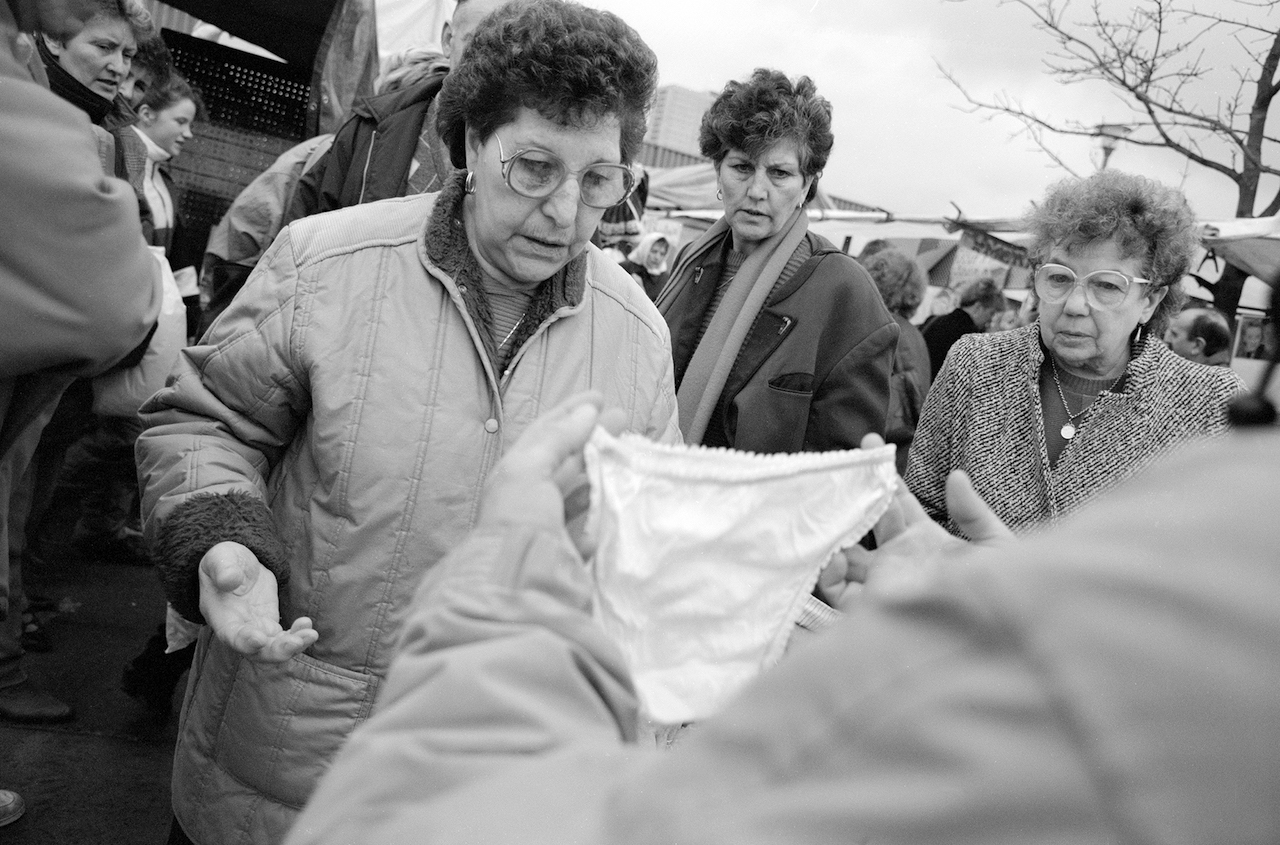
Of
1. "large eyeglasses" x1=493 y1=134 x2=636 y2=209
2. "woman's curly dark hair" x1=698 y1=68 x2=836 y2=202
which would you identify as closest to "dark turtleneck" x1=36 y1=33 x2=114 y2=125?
"woman's curly dark hair" x1=698 y1=68 x2=836 y2=202

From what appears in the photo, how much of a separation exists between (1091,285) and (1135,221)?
228mm

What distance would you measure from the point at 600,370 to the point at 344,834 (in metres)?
1.37

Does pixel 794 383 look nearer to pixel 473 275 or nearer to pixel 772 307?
pixel 772 307

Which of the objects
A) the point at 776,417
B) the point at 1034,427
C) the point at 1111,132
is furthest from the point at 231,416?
the point at 1111,132

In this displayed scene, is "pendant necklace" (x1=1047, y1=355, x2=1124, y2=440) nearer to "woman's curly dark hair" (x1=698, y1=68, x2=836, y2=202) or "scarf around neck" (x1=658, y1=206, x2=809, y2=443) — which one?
"scarf around neck" (x1=658, y1=206, x2=809, y2=443)

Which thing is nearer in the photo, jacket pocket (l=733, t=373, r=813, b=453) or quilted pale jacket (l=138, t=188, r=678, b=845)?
quilted pale jacket (l=138, t=188, r=678, b=845)

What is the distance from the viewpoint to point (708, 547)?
1.12m

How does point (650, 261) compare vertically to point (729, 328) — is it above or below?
below

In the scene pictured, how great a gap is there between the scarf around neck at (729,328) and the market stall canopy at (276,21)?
3.14 m

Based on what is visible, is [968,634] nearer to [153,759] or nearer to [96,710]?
[153,759]

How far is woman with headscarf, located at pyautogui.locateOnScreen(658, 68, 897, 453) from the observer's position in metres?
3.04

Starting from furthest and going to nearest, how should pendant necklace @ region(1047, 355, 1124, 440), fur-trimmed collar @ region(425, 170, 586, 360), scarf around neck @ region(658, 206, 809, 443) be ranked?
scarf around neck @ region(658, 206, 809, 443) → pendant necklace @ region(1047, 355, 1124, 440) → fur-trimmed collar @ region(425, 170, 586, 360)

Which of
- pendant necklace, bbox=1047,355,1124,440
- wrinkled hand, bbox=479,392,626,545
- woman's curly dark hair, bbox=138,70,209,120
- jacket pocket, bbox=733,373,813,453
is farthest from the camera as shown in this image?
woman's curly dark hair, bbox=138,70,209,120

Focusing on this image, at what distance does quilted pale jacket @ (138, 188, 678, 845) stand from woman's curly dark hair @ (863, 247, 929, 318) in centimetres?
363
